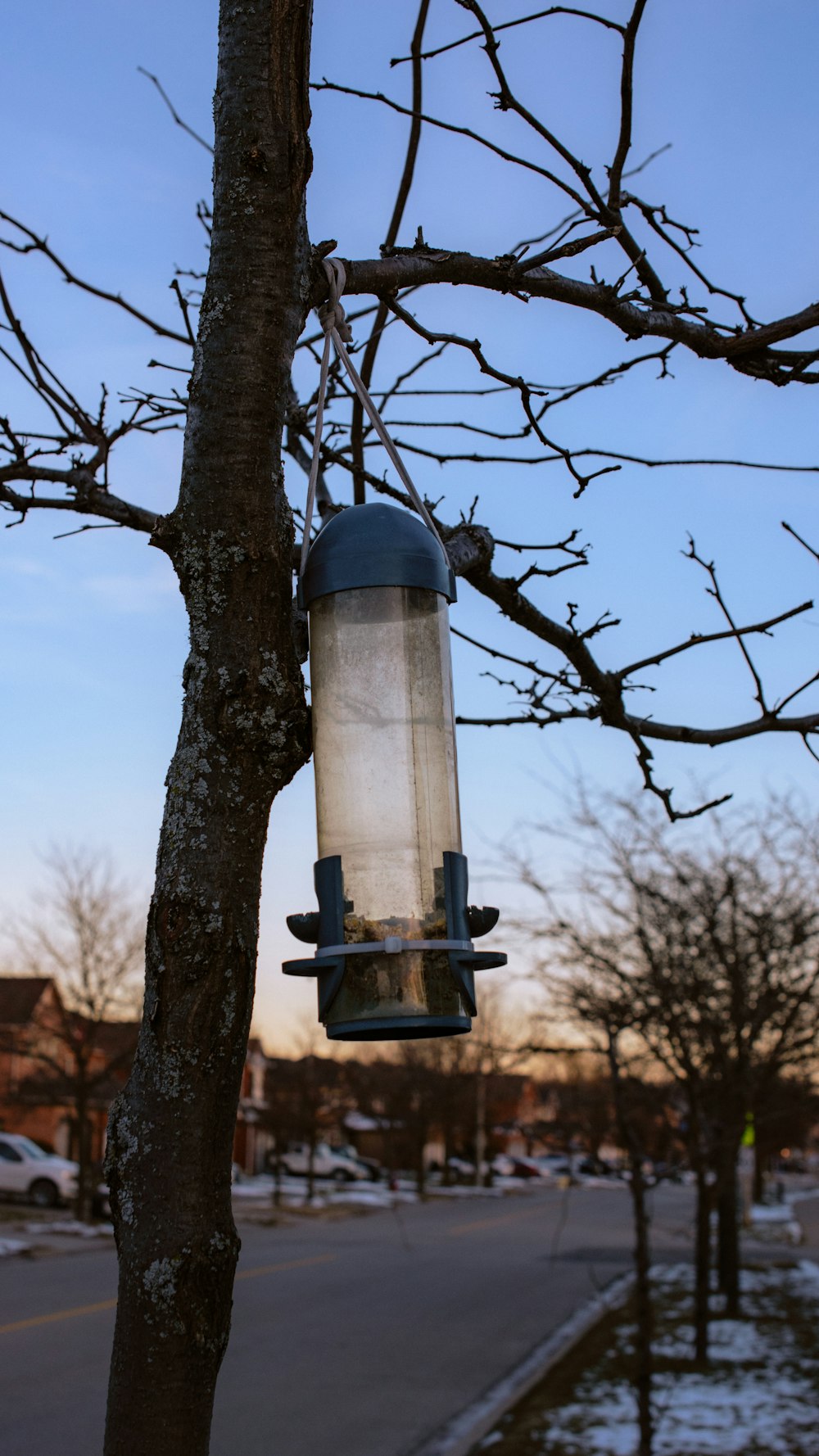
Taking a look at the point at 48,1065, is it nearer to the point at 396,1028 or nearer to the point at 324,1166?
the point at 396,1028

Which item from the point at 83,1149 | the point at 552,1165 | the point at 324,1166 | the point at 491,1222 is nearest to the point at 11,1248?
the point at 83,1149

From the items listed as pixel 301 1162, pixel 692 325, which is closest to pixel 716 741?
pixel 692 325

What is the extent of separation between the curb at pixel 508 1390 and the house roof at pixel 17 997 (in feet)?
105

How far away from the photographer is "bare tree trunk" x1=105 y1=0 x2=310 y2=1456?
1.87 metres

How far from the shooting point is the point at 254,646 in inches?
81.1

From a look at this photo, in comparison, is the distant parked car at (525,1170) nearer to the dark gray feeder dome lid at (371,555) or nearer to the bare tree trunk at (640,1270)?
the bare tree trunk at (640,1270)

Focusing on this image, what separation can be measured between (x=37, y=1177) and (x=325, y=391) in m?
30.6

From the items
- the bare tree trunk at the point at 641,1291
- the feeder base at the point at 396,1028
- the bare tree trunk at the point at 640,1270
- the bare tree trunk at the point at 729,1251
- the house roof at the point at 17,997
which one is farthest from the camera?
the house roof at the point at 17,997

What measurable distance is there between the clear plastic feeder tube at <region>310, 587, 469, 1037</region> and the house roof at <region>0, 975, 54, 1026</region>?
141 feet

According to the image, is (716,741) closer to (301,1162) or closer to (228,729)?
(228,729)

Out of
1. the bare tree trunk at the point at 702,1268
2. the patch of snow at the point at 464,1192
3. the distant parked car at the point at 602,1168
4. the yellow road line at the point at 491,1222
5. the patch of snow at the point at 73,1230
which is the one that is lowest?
the patch of snow at the point at 464,1192

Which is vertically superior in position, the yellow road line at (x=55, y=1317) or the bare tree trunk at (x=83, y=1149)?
the bare tree trunk at (x=83, y=1149)

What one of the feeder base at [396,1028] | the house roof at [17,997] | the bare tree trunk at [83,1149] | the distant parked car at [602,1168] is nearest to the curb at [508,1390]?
the distant parked car at [602,1168]

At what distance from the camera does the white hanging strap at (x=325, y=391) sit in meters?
2.12
